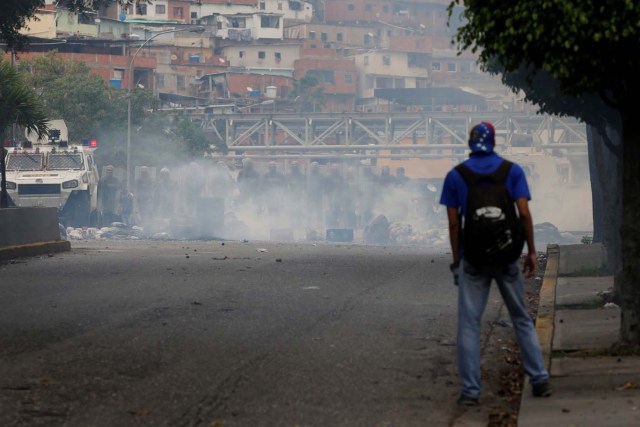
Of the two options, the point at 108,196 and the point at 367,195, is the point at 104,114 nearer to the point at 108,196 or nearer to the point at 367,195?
the point at 108,196

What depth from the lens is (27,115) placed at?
27.0 m

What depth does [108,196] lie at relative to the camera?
53562 millimetres

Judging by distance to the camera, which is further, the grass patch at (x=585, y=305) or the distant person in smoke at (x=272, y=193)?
the distant person in smoke at (x=272, y=193)

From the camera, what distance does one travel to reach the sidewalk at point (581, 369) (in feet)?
25.2

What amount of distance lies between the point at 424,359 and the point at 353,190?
8121cm

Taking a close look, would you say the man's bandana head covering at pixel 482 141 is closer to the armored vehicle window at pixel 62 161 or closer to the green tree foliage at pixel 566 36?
the green tree foliage at pixel 566 36

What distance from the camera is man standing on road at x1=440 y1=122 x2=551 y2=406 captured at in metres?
8.02

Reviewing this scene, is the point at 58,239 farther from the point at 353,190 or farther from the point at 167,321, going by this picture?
the point at 353,190

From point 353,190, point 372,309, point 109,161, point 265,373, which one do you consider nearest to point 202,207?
point 109,161

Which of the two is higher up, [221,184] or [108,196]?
[108,196]

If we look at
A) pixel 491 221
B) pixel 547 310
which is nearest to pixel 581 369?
pixel 491 221

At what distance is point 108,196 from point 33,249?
1146 inches

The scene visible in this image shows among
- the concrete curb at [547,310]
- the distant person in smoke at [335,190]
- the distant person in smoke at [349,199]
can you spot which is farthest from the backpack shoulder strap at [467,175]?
the distant person in smoke at [335,190]

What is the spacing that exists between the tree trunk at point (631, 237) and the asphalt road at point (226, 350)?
1.42 meters
